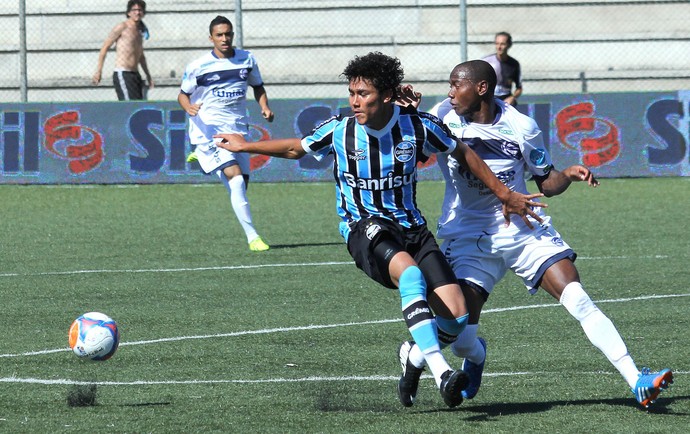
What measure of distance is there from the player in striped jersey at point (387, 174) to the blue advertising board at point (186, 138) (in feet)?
39.4

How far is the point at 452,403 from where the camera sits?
5.56 m

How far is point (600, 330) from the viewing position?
602cm

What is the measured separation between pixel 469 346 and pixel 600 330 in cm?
63

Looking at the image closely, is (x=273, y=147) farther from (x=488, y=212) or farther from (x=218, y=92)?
(x=218, y=92)

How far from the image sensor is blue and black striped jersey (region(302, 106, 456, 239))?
6250 millimetres

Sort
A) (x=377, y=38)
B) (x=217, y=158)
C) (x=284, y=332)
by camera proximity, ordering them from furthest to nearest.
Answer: (x=377, y=38)
(x=217, y=158)
(x=284, y=332)

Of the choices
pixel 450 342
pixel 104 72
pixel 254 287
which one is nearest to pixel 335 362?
pixel 450 342

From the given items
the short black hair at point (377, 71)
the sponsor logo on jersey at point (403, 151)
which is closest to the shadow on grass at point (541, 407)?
the sponsor logo on jersey at point (403, 151)

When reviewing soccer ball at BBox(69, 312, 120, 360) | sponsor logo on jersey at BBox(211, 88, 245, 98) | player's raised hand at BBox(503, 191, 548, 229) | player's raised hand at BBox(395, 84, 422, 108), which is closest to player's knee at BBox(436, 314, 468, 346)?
player's raised hand at BBox(503, 191, 548, 229)

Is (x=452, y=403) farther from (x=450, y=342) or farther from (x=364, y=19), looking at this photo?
(x=364, y=19)

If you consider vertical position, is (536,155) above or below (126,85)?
below

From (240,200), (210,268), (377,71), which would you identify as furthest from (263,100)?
(377,71)

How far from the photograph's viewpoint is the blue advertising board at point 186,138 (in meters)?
18.4

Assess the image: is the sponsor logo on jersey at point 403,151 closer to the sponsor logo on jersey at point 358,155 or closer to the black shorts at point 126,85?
the sponsor logo on jersey at point 358,155
